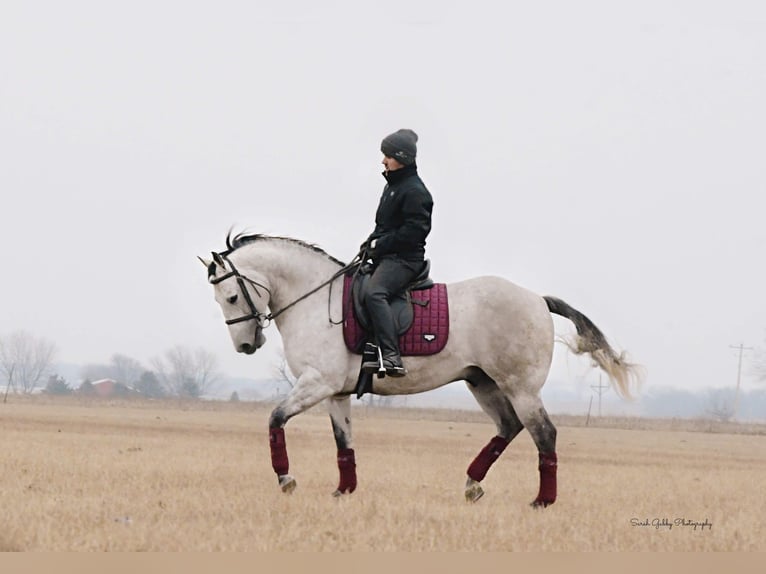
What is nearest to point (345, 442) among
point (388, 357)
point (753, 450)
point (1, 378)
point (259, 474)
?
point (388, 357)

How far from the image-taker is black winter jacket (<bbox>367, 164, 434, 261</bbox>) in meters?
11.5

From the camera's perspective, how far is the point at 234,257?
12070 mm

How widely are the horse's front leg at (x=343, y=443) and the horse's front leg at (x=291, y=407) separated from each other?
0.69 m

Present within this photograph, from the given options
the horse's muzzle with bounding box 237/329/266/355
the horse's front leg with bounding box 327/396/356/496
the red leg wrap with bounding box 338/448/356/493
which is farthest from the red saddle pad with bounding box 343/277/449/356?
the red leg wrap with bounding box 338/448/356/493

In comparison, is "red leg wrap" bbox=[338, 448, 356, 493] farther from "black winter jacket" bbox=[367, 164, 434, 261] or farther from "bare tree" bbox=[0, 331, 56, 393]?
"bare tree" bbox=[0, 331, 56, 393]

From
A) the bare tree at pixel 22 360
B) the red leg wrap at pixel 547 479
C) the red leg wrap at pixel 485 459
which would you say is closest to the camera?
the red leg wrap at pixel 547 479

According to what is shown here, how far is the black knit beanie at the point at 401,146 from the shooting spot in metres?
11.6

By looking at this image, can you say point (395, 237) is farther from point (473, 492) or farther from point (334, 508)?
point (473, 492)

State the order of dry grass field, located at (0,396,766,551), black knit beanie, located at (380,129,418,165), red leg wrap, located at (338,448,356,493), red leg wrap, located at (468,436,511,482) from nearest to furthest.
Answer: dry grass field, located at (0,396,766,551), black knit beanie, located at (380,129,418,165), red leg wrap, located at (338,448,356,493), red leg wrap, located at (468,436,511,482)

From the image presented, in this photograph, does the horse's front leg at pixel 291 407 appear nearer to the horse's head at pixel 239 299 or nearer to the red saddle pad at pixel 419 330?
the red saddle pad at pixel 419 330

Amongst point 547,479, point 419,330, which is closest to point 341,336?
point 419,330

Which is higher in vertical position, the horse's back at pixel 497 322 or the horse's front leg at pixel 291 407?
the horse's back at pixel 497 322

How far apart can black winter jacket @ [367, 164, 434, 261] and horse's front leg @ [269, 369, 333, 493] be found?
1617mm

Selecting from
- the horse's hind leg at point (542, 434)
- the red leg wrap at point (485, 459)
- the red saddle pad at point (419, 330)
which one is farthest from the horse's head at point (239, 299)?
the horse's hind leg at point (542, 434)
